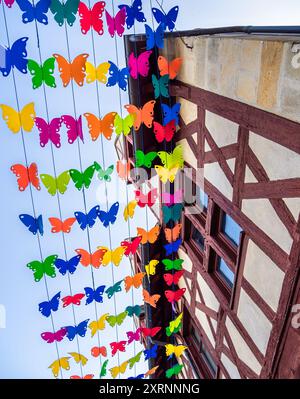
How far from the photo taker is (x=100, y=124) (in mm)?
4074

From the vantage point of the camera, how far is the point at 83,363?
17.6 feet

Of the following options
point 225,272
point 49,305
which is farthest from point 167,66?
point 49,305

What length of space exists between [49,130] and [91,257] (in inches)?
74.4

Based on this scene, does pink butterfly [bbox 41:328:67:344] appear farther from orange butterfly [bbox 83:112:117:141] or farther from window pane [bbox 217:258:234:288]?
orange butterfly [bbox 83:112:117:141]

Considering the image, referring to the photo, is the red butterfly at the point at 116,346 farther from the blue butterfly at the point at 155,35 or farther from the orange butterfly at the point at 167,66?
the blue butterfly at the point at 155,35

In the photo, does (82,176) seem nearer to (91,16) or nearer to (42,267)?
(42,267)

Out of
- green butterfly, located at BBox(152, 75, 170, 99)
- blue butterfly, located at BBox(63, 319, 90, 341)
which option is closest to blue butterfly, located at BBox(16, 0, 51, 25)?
green butterfly, located at BBox(152, 75, 170, 99)

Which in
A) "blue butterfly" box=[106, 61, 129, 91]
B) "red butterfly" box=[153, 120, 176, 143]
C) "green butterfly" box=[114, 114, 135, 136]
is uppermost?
"blue butterfly" box=[106, 61, 129, 91]

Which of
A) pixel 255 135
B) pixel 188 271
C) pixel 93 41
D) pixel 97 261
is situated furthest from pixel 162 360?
pixel 93 41

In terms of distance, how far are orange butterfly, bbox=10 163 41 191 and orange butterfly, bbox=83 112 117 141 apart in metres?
0.83

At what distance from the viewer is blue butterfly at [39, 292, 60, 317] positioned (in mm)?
4617

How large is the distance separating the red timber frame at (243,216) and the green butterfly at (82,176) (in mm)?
1927

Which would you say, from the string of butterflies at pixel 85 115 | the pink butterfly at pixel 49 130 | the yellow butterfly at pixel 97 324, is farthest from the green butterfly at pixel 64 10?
the yellow butterfly at pixel 97 324

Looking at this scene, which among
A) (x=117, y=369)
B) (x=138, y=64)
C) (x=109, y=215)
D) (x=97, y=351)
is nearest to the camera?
(x=138, y=64)
